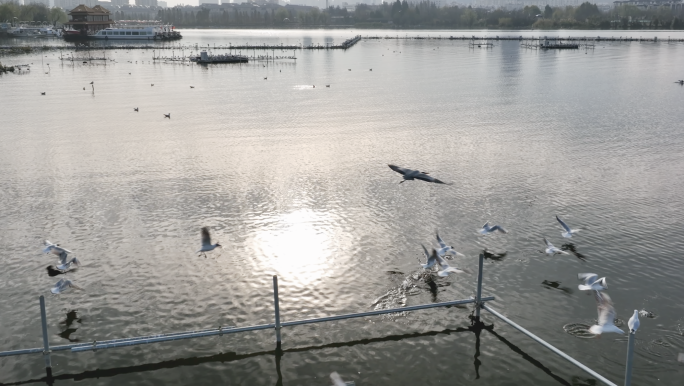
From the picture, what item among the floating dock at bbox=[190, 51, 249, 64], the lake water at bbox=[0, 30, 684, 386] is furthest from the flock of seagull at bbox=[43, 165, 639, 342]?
the floating dock at bbox=[190, 51, 249, 64]

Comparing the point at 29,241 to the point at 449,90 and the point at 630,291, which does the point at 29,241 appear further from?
the point at 449,90

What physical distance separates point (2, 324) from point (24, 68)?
3821 inches

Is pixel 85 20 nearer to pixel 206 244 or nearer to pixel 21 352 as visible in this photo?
pixel 206 244

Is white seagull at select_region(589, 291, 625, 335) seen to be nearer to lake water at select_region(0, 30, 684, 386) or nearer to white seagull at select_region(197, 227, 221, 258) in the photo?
lake water at select_region(0, 30, 684, 386)

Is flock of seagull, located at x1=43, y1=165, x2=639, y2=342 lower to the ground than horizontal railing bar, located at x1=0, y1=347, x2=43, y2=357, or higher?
higher

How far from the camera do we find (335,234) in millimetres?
25750

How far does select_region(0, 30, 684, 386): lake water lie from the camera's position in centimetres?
1686

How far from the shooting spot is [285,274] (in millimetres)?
21797

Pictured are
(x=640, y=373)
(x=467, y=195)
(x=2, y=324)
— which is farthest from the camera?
(x=467, y=195)

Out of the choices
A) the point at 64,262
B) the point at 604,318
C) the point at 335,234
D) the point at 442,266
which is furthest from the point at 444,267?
the point at 64,262

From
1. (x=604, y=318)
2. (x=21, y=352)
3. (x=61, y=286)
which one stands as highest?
(x=604, y=318)

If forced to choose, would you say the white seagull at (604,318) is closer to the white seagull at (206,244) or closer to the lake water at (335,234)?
the lake water at (335,234)

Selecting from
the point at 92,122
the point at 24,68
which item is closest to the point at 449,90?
the point at 92,122

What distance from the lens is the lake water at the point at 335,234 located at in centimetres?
1686
